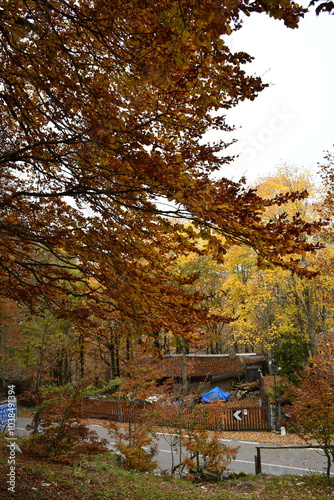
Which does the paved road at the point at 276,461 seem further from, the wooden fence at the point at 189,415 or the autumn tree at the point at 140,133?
the autumn tree at the point at 140,133

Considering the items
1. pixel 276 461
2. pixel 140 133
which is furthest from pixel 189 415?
pixel 140 133

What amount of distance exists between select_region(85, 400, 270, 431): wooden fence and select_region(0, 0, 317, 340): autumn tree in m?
6.43

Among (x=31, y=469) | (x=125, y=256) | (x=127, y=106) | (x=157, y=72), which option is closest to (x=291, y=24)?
(x=157, y=72)

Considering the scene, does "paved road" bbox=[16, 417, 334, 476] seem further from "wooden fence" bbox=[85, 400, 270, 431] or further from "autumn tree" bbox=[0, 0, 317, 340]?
"autumn tree" bbox=[0, 0, 317, 340]

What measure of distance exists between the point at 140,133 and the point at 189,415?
→ 9.39 meters

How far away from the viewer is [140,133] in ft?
10.2

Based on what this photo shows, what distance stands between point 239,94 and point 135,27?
118 centimetres

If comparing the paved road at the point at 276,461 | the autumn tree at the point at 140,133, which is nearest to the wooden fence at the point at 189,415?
the paved road at the point at 276,461

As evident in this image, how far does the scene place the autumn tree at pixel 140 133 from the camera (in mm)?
2514

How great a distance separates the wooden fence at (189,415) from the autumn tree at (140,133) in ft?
21.1

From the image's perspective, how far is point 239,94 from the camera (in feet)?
8.52

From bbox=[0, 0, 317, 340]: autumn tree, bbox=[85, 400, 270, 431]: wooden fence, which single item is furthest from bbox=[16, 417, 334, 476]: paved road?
bbox=[0, 0, 317, 340]: autumn tree

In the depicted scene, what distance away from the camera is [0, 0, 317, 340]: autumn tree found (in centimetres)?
251

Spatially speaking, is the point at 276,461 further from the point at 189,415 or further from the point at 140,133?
the point at 140,133
